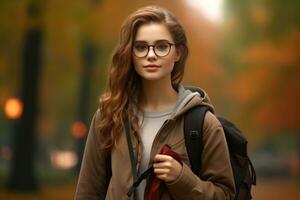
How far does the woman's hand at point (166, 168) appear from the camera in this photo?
68.7 inches

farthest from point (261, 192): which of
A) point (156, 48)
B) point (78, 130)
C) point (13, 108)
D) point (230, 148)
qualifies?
point (156, 48)

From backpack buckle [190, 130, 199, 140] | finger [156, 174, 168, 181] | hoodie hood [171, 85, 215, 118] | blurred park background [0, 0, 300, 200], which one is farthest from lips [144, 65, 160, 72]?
blurred park background [0, 0, 300, 200]

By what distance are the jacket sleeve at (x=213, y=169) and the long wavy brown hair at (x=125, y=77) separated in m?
0.24

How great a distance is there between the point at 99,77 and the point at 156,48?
6.92 metres

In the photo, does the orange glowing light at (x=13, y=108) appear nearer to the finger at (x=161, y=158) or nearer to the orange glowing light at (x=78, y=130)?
the orange glowing light at (x=78, y=130)

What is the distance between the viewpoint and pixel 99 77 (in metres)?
8.77

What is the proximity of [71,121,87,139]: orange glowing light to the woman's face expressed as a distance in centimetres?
660

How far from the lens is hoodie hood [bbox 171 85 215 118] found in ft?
6.10

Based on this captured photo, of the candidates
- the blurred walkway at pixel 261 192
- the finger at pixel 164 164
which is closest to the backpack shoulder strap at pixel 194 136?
the finger at pixel 164 164

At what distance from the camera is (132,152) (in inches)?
72.8

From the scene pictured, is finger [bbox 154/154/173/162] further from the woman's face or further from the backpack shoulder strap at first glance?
the woman's face

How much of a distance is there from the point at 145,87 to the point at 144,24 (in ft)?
0.75

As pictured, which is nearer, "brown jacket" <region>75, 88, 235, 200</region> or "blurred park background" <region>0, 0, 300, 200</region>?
"brown jacket" <region>75, 88, 235, 200</region>

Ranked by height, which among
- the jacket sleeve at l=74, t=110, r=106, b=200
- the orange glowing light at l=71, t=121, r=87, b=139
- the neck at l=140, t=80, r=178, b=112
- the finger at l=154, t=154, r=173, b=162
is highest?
the neck at l=140, t=80, r=178, b=112
